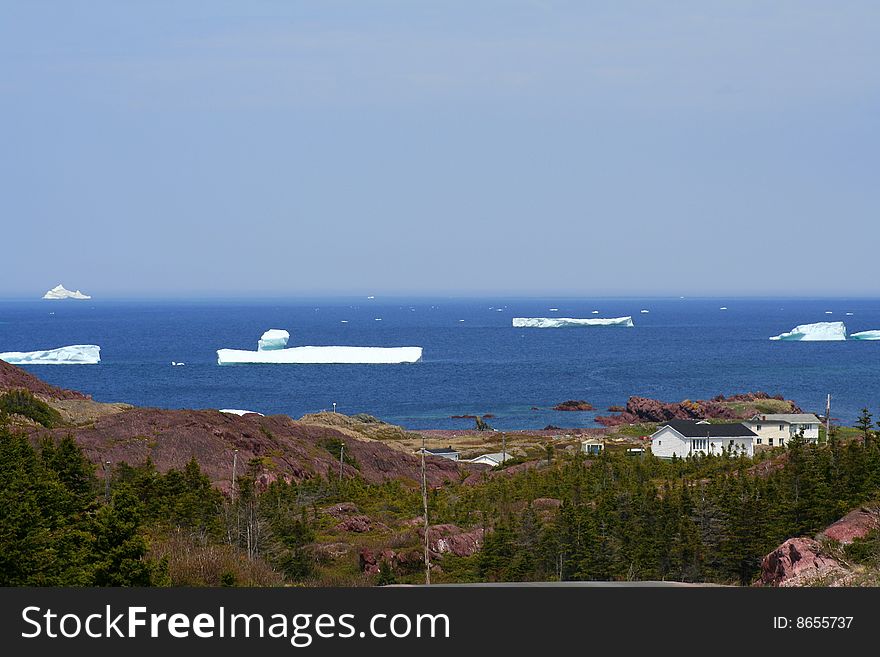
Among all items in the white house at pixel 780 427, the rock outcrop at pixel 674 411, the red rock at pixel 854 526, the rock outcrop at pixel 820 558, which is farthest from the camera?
the rock outcrop at pixel 674 411

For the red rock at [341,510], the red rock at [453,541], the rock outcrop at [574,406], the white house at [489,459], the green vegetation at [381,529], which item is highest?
the green vegetation at [381,529]

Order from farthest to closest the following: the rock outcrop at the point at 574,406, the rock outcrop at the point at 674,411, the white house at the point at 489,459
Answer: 1. the rock outcrop at the point at 574,406
2. the rock outcrop at the point at 674,411
3. the white house at the point at 489,459

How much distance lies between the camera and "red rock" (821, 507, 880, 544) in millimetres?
18531

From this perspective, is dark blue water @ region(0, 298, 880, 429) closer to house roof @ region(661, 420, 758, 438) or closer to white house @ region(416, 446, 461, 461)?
white house @ region(416, 446, 461, 461)

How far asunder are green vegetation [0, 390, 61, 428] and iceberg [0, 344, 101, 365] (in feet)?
222

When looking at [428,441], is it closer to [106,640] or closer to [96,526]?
[96,526]

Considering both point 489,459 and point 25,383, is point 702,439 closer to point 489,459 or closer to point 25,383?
point 489,459

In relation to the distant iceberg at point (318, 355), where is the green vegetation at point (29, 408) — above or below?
above

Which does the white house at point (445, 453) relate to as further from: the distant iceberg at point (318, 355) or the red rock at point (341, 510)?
the distant iceberg at point (318, 355)

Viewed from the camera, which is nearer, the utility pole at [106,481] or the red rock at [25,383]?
the utility pole at [106,481]

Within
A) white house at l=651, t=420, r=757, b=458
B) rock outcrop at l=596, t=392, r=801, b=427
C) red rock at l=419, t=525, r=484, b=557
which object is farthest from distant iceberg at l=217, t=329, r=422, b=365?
red rock at l=419, t=525, r=484, b=557

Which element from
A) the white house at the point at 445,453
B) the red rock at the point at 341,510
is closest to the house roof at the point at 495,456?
the white house at the point at 445,453

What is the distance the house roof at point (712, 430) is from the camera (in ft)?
164

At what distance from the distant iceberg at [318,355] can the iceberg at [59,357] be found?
53.8 ft
